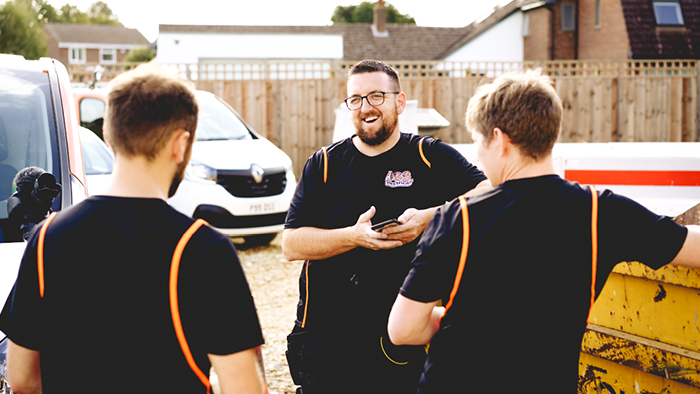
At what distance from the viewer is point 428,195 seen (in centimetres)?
269

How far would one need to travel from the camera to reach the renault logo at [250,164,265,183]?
728 centimetres

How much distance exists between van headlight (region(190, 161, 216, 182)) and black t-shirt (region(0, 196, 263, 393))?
5.93 m

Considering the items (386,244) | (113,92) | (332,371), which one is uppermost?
(113,92)

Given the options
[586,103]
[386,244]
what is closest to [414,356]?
[386,244]

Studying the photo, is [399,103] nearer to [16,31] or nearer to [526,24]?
[526,24]

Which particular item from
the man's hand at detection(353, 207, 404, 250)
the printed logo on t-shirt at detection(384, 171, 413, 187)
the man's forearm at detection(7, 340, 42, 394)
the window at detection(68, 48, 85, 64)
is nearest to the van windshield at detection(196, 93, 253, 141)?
the printed logo on t-shirt at detection(384, 171, 413, 187)

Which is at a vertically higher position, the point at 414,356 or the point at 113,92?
the point at 113,92

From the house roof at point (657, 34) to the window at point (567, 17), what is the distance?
11.5 feet

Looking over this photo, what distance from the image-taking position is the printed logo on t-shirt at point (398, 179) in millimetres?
2676

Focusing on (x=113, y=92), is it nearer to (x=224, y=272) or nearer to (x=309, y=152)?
(x=224, y=272)

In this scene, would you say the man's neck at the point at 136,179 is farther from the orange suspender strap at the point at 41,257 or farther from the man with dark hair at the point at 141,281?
the orange suspender strap at the point at 41,257

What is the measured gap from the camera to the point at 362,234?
96.6 inches

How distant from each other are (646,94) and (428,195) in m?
13.4

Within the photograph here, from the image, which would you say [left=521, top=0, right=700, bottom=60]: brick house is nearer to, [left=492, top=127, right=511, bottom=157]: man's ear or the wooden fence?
the wooden fence
